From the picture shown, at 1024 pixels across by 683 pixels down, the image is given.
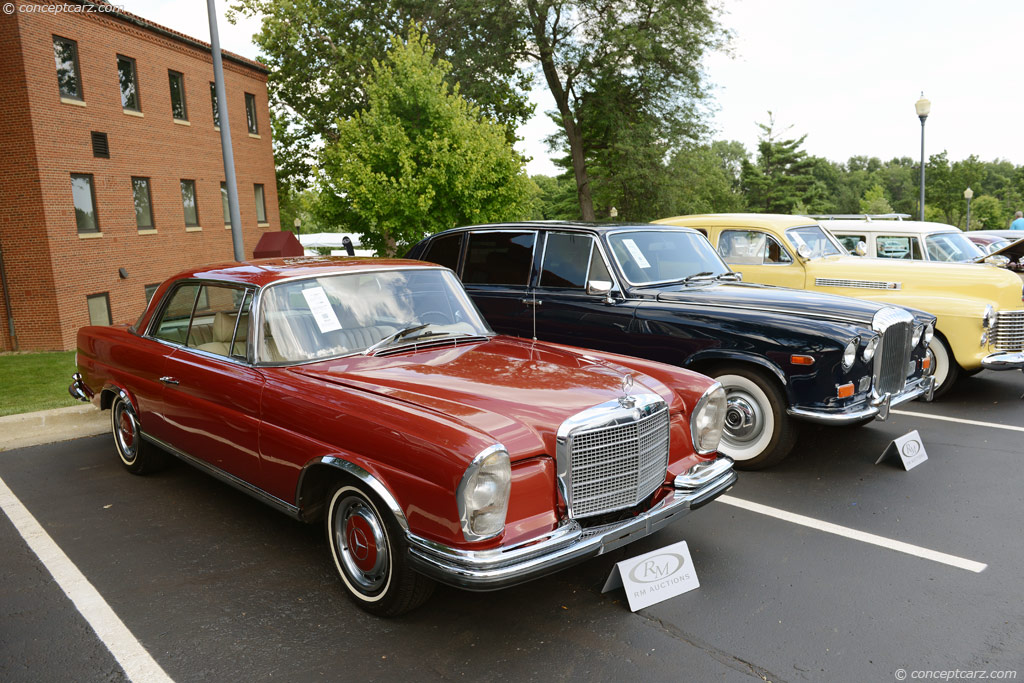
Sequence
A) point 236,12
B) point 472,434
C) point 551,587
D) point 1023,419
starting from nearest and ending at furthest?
1. point 472,434
2. point 551,587
3. point 1023,419
4. point 236,12

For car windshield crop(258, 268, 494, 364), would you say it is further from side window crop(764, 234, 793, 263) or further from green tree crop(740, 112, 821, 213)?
green tree crop(740, 112, 821, 213)

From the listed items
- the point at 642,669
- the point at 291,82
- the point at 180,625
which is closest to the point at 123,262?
the point at 291,82

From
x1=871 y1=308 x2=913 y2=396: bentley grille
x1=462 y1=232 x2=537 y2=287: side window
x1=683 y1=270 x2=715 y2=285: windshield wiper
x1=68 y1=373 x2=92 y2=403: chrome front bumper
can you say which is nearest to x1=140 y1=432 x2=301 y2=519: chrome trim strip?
x1=68 y1=373 x2=92 y2=403: chrome front bumper

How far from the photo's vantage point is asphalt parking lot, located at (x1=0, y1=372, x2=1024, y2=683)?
3020 millimetres

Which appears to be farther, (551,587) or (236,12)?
(236,12)

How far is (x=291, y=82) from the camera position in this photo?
3153 cm

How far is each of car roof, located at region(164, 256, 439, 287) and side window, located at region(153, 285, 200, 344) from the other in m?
0.12

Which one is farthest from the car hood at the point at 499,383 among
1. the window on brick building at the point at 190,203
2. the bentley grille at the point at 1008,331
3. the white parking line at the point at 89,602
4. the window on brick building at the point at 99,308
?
the window on brick building at the point at 190,203

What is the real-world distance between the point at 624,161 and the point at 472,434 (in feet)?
82.5

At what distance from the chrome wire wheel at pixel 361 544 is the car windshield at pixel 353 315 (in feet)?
3.01

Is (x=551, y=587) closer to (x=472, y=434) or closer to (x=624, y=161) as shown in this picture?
(x=472, y=434)

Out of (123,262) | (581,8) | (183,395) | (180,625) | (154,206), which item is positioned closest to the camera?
(180,625)

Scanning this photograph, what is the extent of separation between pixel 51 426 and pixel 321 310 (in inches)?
185

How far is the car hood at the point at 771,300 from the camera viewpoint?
535 centimetres
